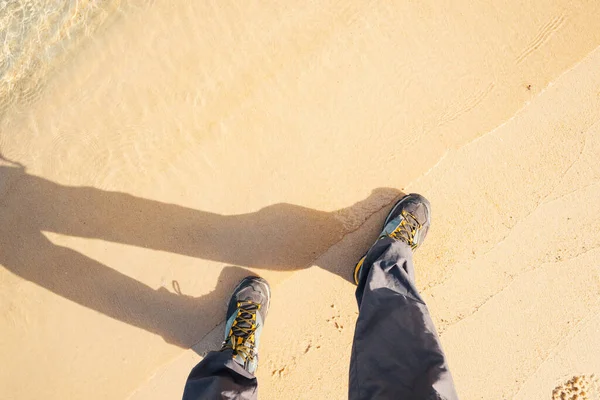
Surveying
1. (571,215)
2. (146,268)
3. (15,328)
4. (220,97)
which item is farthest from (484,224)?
(15,328)

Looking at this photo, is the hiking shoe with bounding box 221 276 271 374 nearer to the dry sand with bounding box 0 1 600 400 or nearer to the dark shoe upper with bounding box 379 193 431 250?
the dry sand with bounding box 0 1 600 400

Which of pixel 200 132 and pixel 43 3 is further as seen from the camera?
pixel 43 3

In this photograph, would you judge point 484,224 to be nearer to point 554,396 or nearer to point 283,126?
point 554,396

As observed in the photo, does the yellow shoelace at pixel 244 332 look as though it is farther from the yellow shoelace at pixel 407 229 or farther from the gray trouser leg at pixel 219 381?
the yellow shoelace at pixel 407 229

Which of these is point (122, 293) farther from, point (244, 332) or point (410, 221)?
point (410, 221)

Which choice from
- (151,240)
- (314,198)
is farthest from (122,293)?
(314,198)

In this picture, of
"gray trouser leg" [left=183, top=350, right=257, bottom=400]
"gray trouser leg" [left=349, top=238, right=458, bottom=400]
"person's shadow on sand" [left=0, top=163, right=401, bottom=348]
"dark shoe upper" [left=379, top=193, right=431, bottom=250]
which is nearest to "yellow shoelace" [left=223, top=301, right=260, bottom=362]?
"gray trouser leg" [left=183, top=350, right=257, bottom=400]

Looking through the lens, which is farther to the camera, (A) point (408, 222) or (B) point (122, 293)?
(B) point (122, 293)

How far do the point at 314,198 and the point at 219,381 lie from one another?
1.30m

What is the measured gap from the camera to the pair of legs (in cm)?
179

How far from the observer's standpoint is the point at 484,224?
2621mm

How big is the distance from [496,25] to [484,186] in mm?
1166

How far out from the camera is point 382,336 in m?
1.95

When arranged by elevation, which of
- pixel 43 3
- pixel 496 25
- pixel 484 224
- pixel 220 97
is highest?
pixel 43 3
